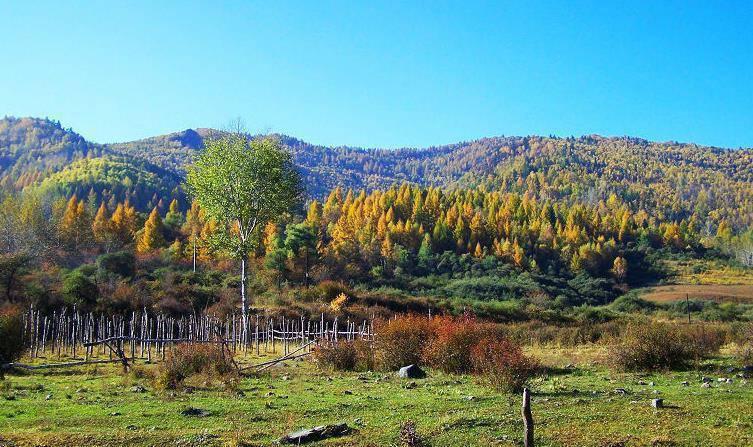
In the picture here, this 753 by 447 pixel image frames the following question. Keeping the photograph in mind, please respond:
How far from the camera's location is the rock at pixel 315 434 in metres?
9.99

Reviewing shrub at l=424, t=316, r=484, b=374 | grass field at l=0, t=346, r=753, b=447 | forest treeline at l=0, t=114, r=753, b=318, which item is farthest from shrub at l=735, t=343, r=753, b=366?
forest treeline at l=0, t=114, r=753, b=318

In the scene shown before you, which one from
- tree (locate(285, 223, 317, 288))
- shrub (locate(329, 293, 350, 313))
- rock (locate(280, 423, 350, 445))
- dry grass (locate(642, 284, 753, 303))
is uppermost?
tree (locate(285, 223, 317, 288))

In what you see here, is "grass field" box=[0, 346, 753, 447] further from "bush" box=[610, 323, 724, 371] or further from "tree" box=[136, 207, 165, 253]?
"tree" box=[136, 207, 165, 253]

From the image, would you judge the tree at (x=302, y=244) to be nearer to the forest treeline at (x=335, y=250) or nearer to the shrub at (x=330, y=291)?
the forest treeline at (x=335, y=250)

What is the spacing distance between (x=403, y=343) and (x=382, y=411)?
29.7 feet

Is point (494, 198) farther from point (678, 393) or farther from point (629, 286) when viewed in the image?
point (678, 393)

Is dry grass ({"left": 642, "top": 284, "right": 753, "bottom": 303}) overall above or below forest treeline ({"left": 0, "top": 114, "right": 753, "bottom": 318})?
below

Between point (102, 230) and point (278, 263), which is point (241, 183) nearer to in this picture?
point (278, 263)

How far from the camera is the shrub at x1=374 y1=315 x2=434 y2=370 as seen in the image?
21438 mm

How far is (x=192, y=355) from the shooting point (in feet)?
58.3

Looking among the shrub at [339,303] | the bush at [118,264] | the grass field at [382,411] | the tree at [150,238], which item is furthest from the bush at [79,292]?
the tree at [150,238]

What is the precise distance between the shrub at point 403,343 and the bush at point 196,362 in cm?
573

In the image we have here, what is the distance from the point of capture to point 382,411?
12.6 m

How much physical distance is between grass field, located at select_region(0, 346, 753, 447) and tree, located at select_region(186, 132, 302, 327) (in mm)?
16355
